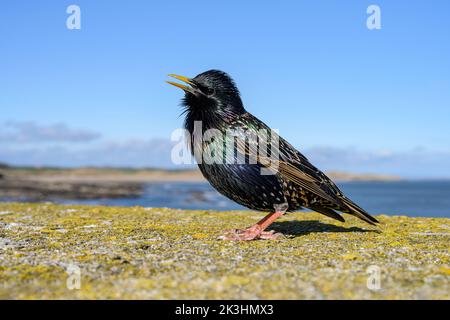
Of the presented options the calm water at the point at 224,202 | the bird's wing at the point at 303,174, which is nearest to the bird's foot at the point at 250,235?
the bird's wing at the point at 303,174

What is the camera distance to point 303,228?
28.5 feet

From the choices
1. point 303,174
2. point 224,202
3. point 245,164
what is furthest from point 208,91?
point 224,202

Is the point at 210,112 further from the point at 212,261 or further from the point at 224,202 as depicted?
the point at 224,202

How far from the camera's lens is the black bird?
678 centimetres

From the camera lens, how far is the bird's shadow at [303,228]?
8.12 m

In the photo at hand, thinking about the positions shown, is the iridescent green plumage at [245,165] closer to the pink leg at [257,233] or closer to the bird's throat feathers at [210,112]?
the bird's throat feathers at [210,112]

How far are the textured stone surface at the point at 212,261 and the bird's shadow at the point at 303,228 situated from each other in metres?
0.02

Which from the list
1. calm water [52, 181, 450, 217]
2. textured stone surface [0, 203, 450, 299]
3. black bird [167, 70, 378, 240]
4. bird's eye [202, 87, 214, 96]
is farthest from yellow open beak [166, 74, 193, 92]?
calm water [52, 181, 450, 217]

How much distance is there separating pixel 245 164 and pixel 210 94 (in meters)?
1.38

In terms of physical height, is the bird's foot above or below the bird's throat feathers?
below

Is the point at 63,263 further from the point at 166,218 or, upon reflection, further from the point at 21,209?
the point at 21,209

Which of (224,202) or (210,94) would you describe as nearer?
(210,94)

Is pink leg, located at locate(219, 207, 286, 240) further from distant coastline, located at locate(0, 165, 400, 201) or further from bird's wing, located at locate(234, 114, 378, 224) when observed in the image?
distant coastline, located at locate(0, 165, 400, 201)
